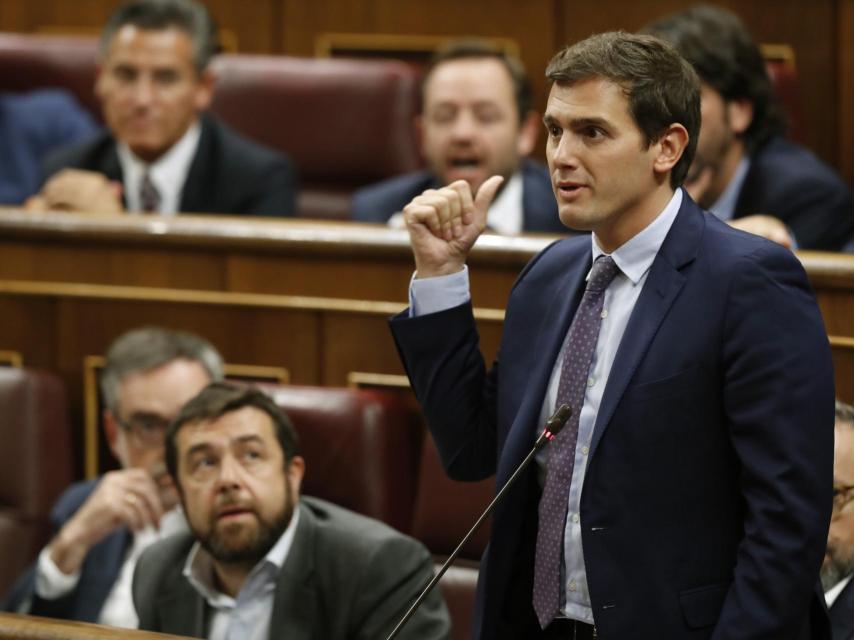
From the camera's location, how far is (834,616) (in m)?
0.81

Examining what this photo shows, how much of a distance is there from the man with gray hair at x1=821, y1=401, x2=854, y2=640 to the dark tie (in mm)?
782

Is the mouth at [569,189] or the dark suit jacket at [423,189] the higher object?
the mouth at [569,189]

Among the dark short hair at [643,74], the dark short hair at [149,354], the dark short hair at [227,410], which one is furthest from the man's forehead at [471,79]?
the dark short hair at [643,74]

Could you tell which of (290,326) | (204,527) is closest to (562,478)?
(204,527)

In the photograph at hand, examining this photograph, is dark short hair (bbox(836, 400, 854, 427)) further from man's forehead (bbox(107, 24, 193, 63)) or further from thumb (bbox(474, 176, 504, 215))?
man's forehead (bbox(107, 24, 193, 63))

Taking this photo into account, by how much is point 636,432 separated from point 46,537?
0.65 meters

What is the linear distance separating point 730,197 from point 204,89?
543mm

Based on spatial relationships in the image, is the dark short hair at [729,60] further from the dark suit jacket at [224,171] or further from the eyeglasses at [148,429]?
the eyeglasses at [148,429]

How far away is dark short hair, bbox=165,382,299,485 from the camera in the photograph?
999 millimetres

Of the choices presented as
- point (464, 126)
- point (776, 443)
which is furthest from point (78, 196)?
point (776, 443)

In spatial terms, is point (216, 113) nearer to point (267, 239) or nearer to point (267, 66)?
point (267, 66)

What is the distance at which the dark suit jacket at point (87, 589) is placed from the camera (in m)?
1.10

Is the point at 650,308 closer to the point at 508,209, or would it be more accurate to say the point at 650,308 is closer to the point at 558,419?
the point at 558,419

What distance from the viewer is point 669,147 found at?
2.25 feet
